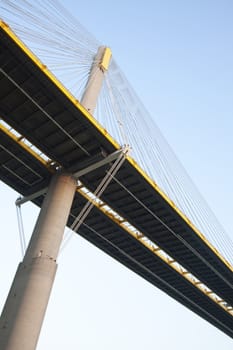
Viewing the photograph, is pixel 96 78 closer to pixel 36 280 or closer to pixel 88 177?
pixel 88 177

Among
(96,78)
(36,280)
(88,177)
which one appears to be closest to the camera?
(36,280)

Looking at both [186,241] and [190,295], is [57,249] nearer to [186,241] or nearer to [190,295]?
[186,241]

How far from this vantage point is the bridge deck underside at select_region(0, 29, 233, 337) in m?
16.9

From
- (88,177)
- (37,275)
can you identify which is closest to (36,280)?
(37,275)

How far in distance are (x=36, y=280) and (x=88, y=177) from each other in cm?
801

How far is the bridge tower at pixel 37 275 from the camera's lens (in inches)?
589

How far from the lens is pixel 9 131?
1948cm

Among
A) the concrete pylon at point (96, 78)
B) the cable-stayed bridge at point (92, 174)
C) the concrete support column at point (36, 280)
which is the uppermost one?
the concrete pylon at point (96, 78)

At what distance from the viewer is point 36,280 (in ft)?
53.1

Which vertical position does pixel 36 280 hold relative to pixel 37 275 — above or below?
below

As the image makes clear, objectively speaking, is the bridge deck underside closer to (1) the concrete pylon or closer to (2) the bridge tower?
(2) the bridge tower

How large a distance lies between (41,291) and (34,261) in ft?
5.09

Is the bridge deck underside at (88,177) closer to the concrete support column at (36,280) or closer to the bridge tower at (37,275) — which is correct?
the bridge tower at (37,275)

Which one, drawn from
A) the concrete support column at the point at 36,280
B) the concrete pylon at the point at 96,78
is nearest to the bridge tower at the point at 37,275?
the concrete support column at the point at 36,280
